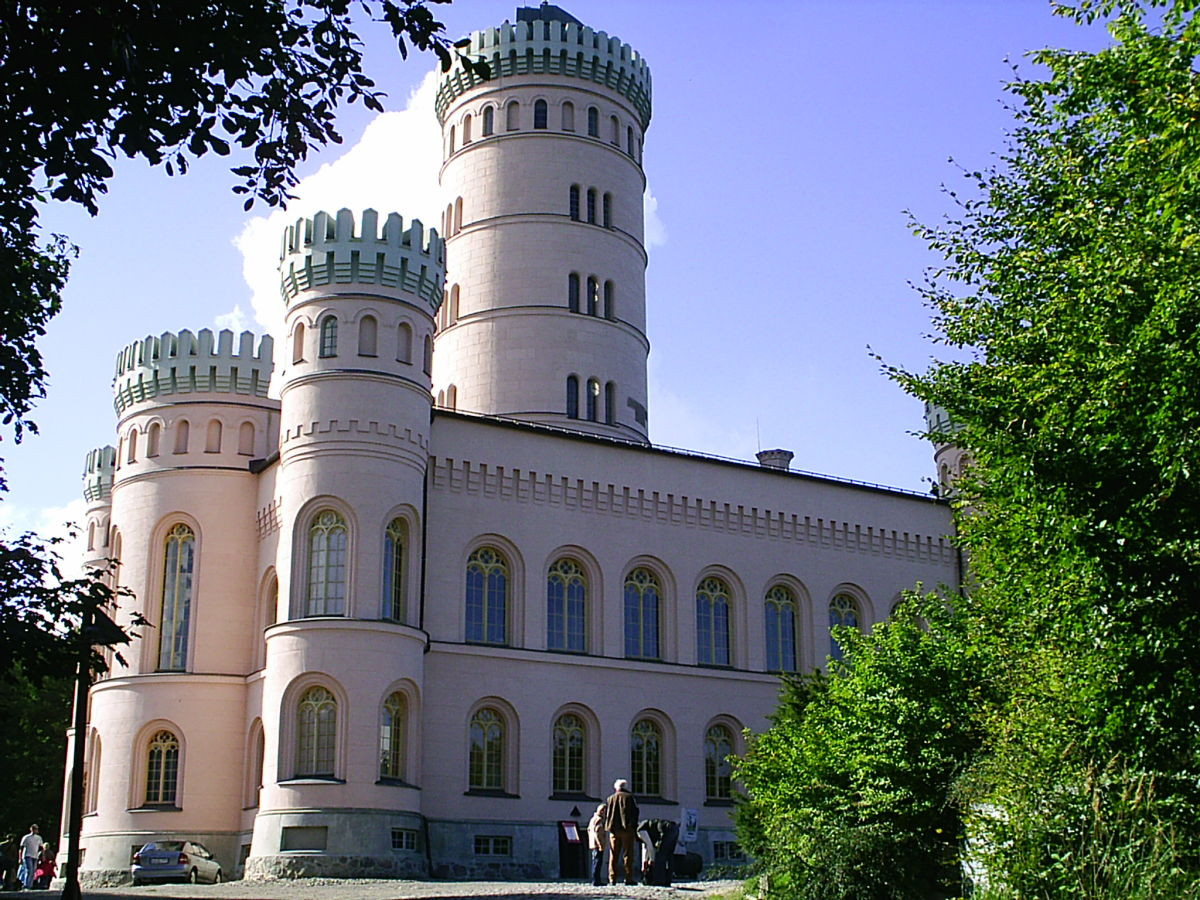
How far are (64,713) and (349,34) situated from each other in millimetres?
48763

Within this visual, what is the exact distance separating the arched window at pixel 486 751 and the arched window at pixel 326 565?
15.5ft

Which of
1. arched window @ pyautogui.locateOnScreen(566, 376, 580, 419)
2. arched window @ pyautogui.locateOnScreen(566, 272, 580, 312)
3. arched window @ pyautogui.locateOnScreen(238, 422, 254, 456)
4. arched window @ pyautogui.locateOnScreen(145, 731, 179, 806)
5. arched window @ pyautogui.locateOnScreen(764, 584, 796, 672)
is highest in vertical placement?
arched window @ pyautogui.locateOnScreen(566, 272, 580, 312)

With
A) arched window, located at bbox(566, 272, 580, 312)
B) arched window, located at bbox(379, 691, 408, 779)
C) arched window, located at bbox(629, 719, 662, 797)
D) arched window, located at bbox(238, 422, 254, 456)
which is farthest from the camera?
arched window, located at bbox(566, 272, 580, 312)

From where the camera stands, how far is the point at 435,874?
33406 millimetres

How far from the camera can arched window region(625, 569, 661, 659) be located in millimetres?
38938

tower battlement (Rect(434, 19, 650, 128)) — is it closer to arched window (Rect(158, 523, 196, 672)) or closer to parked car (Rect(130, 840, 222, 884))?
arched window (Rect(158, 523, 196, 672))

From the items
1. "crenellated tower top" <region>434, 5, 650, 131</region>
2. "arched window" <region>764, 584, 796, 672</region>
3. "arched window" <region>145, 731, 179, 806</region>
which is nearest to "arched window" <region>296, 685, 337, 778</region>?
"arched window" <region>145, 731, 179, 806</region>

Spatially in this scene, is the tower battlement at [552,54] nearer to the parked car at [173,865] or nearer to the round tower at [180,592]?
the round tower at [180,592]

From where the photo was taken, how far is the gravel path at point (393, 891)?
72.1 feet

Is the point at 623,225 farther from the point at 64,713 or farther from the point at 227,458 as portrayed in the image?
the point at 64,713

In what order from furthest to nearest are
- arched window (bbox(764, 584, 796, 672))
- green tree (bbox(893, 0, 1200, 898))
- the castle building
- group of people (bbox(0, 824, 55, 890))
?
arched window (bbox(764, 584, 796, 672))
group of people (bbox(0, 824, 55, 890))
the castle building
green tree (bbox(893, 0, 1200, 898))

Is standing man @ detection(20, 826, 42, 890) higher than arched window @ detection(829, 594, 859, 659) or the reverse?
the reverse

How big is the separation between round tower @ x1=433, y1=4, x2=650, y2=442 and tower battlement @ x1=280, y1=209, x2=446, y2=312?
340 inches

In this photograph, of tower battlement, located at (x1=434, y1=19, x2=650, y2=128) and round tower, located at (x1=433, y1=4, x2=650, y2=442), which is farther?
tower battlement, located at (x1=434, y1=19, x2=650, y2=128)
